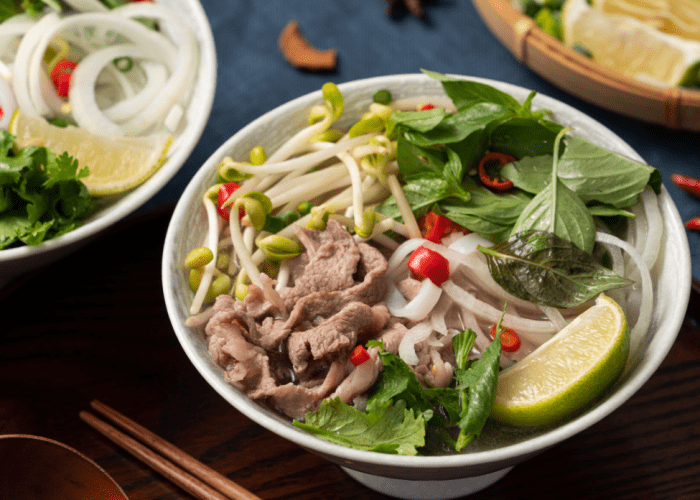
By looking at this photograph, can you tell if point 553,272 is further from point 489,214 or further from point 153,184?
point 153,184

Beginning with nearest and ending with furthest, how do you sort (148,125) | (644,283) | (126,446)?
(644,283), (126,446), (148,125)

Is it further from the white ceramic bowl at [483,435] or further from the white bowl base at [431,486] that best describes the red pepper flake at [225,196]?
the white bowl base at [431,486]

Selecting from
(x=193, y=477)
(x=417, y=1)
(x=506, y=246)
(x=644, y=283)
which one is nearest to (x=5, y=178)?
(x=193, y=477)

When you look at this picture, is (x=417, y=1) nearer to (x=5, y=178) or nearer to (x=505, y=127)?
(x=505, y=127)

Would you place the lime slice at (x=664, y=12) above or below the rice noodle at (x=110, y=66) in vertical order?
above

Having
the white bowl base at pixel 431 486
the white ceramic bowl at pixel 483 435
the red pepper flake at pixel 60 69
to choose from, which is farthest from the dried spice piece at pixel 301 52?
the white bowl base at pixel 431 486

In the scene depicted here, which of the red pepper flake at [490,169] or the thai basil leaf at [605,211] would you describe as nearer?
the thai basil leaf at [605,211]
